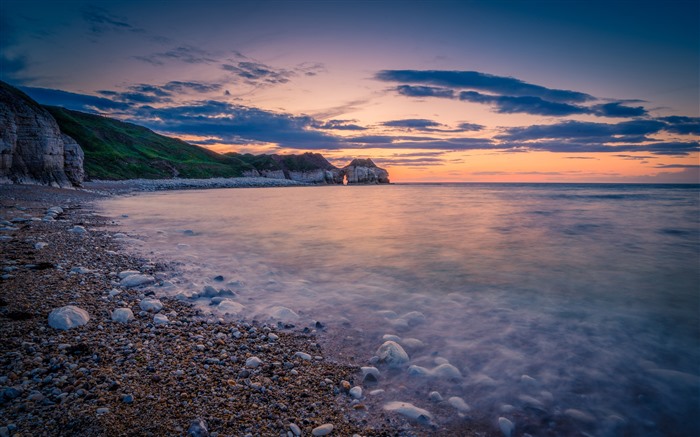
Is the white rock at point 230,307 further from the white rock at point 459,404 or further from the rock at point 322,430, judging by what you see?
the white rock at point 459,404

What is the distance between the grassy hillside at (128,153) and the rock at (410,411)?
69277 millimetres

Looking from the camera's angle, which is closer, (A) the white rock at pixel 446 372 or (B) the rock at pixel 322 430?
(B) the rock at pixel 322 430

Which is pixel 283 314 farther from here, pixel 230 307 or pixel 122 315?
pixel 122 315

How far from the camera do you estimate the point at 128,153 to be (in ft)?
283

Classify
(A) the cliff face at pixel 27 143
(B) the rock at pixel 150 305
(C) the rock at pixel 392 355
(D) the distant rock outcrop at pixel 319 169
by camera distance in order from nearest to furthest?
(C) the rock at pixel 392 355
(B) the rock at pixel 150 305
(A) the cliff face at pixel 27 143
(D) the distant rock outcrop at pixel 319 169

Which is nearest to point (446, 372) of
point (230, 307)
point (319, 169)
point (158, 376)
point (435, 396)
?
point (435, 396)

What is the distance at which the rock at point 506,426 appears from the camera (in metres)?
2.59

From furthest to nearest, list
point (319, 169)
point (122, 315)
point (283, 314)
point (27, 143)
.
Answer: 1. point (319, 169)
2. point (27, 143)
3. point (283, 314)
4. point (122, 315)

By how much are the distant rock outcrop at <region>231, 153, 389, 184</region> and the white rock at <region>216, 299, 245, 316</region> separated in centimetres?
13349

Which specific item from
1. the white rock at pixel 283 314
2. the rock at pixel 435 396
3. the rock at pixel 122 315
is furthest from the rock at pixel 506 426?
the rock at pixel 122 315

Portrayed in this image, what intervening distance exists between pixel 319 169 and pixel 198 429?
146001 millimetres

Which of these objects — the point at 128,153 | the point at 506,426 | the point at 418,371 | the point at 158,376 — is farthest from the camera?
the point at 128,153

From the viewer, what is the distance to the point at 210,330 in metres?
3.95

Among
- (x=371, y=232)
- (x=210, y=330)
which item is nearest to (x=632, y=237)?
(x=371, y=232)
